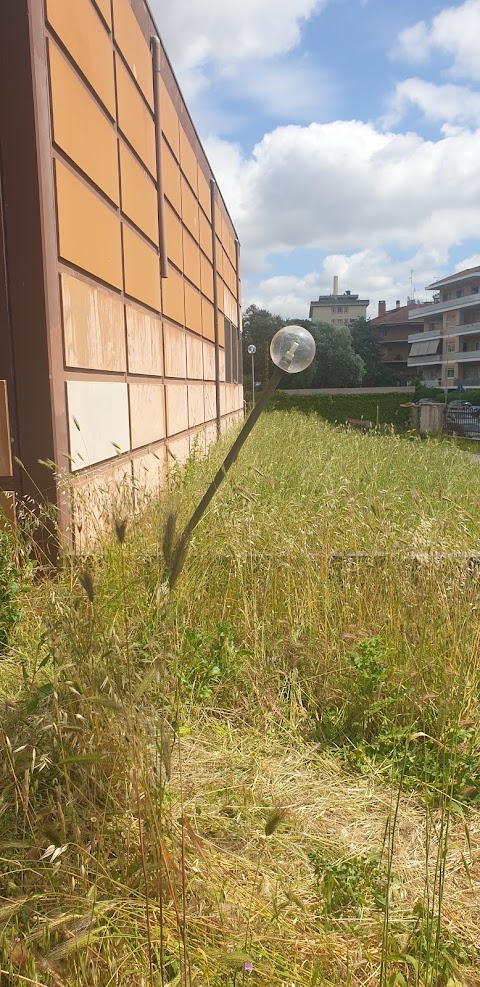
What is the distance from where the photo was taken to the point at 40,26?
12.8 ft

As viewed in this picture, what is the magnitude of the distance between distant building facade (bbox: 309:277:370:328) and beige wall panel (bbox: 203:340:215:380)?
8997cm

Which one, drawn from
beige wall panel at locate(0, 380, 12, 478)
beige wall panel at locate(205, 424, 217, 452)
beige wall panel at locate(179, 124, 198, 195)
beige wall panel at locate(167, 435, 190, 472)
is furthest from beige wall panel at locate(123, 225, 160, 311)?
beige wall panel at locate(205, 424, 217, 452)

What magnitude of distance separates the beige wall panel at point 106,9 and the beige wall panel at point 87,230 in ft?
4.69

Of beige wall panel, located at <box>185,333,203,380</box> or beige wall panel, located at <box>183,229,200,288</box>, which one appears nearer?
beige wall panel, located at <box>183,229,200,288</box>

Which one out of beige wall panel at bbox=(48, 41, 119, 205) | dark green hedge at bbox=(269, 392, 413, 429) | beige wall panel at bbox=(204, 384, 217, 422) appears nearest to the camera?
beige wall panel at bbox=(48, 41, 119, 205)

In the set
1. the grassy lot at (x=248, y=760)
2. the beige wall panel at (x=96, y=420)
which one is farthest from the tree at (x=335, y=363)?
the grassy lot at (x=248, y=760)

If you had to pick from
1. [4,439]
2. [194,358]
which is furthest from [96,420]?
[194,358]

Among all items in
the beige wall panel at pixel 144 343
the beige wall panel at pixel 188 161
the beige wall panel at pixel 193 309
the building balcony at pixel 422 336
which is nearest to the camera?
the beige wall panel at pixel 144 343

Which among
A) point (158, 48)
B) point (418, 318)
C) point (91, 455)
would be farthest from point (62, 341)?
point (418, 318)

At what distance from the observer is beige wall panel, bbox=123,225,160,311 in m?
6.09

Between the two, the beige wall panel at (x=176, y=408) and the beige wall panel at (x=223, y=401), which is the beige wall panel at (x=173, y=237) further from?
the beige wall panel at (x=223, y=401)

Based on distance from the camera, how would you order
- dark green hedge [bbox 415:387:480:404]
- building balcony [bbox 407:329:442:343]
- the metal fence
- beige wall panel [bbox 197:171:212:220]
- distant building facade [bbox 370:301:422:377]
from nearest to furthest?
beige wall panel [bbox 197:171:212:220]
the metal fence
dark green hedge [bbox 415:387:480:404]
building balcony [bbox 407:329:442:343]
distant building facade [bbox 370:301:422:377]

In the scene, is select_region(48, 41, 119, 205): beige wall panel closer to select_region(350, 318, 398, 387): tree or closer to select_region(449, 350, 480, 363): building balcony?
select_region(350, 318, 398, 387): tree

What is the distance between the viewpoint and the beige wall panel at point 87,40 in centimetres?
423
